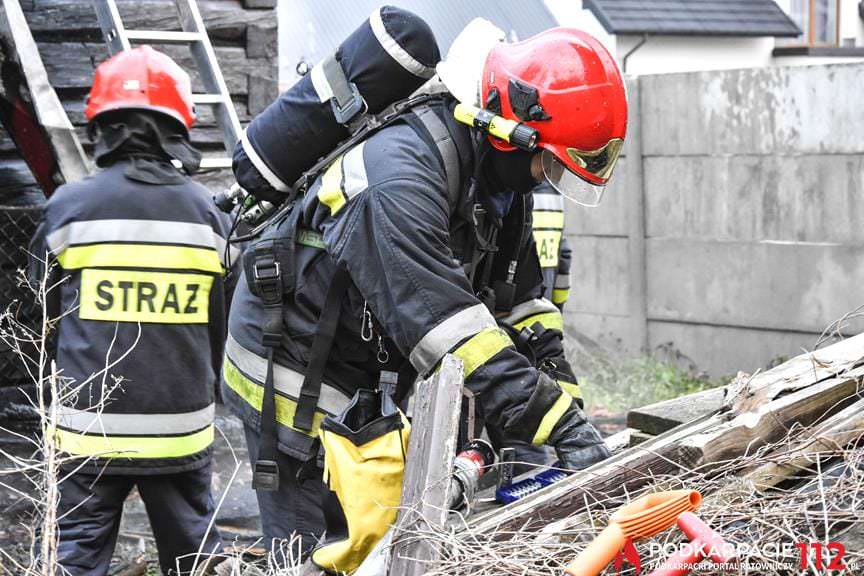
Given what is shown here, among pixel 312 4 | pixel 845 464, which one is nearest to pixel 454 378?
pixel 845 464

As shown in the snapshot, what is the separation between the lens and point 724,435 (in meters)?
2.71

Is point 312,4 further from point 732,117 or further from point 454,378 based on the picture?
point 454,378

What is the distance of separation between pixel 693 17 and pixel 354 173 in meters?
11.6

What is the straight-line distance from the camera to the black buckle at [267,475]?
3154mm

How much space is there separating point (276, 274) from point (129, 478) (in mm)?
1332

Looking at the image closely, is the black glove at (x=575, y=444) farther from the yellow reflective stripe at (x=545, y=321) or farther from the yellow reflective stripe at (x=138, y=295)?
the yellow reflective stripe at (x=138, y=295)

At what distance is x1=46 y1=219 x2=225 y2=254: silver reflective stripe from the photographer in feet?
12.7

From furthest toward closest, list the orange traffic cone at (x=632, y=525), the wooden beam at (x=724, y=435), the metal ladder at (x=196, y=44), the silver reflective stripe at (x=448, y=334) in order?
1. the metal ladder at (x=196, y=44)
2. the silver reflective stripe at (x=448, y=334)
3. the wooden beam at (x=724, y=435)
4. the orange traffic cone at (x=632, y=525)

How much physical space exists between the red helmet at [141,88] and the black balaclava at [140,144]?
0.12ft

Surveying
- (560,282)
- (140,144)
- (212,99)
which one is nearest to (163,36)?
(212,99)

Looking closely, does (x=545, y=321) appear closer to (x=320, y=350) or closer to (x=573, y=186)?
(x=573, y=186)

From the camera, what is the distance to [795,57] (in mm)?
14953

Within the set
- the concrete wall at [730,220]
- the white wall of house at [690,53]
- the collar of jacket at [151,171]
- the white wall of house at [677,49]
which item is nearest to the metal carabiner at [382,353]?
the collar of jacket at [151,171]

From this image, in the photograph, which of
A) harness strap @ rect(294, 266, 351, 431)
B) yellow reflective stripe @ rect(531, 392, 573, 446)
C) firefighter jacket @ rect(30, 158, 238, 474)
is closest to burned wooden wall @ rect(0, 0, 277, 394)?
firefighter jacket @ rect(30, 158, 238, 474)
